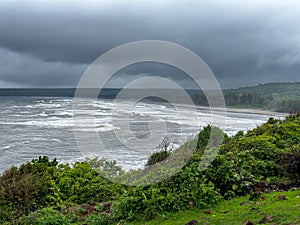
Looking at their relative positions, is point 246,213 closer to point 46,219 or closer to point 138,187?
point 138,187

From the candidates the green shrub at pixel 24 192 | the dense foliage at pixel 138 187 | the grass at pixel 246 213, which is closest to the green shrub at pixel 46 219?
the dense foliage at pixel 138 187

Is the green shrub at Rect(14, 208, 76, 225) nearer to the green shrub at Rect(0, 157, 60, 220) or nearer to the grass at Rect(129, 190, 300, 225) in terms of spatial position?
the green shrub at Rect(0, 157, 60, 220)

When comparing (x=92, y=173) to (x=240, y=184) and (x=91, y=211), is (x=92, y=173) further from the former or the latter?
(x=240, y=184)

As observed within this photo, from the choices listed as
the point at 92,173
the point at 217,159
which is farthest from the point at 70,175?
the point at 217,159

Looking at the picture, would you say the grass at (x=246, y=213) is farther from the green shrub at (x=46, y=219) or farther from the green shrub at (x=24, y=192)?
the green shrub at (x=24, y=192)

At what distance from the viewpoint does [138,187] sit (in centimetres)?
845

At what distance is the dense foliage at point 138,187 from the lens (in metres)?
8.02

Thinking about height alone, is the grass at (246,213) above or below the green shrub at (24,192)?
above

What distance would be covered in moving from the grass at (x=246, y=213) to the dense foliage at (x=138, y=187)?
27 centimetres

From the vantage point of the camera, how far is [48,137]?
35.8 meters

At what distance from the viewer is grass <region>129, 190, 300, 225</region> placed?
6.51 m

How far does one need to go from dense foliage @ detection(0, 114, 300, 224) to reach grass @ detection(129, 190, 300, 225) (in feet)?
0.89

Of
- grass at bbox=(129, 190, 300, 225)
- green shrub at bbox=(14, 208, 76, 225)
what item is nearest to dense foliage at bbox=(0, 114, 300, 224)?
green shrub at bbox=(14, 208, 76, 225)

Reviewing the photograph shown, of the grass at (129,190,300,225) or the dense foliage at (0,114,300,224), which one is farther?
the dense foliage at (0,114,300,224)
